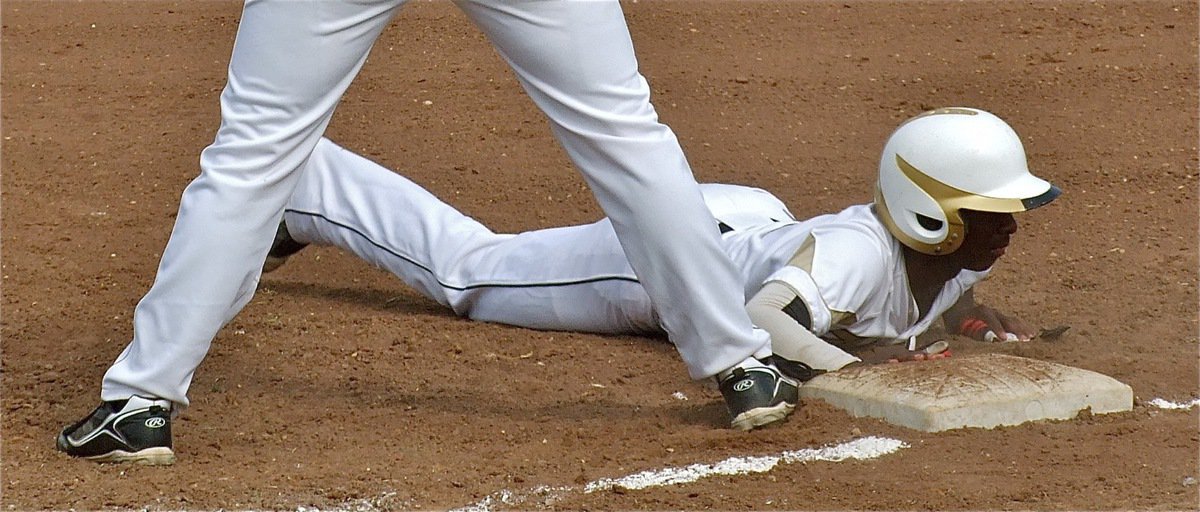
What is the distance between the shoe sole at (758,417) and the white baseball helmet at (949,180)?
78 cm

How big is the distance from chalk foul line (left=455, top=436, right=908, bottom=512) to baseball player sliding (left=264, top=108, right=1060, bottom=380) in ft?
1.35

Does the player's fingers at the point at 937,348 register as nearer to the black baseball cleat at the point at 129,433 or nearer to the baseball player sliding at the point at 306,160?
the baseball player sliding at the point at 306,160

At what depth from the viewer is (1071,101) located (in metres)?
6.89

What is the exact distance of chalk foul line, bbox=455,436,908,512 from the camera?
10.0 feet

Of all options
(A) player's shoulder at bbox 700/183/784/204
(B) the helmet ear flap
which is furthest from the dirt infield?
(A) player's shoulder at bbox 700/183/784/204

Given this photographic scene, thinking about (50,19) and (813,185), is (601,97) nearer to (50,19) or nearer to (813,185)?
(813,185)

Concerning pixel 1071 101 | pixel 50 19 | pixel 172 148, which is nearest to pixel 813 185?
pixel 1071 101

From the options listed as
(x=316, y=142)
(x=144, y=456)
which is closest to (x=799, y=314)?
(x=316, y=142)

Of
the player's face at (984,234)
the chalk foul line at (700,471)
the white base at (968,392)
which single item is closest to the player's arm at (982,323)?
the player's face at (984,234)

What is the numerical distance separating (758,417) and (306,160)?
3.75ft

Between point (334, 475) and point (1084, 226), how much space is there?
128 inches

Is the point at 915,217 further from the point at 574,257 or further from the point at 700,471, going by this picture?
the point at 700,471

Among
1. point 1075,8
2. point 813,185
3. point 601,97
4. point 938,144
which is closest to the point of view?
point 601,97

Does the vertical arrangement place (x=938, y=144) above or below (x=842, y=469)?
above
